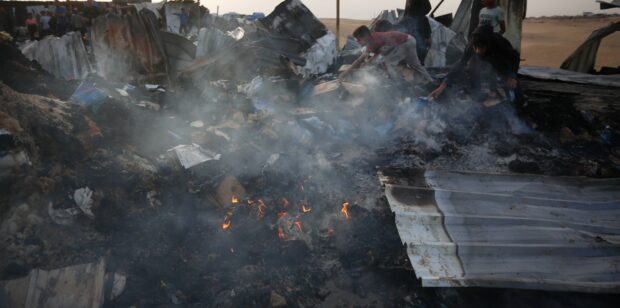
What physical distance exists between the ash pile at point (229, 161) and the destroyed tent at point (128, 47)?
0.02 m

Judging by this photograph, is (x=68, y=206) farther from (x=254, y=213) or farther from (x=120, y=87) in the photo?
(x=120, y=87)

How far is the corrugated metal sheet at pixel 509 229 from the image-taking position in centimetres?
256

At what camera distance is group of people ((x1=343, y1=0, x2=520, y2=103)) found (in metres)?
5.39

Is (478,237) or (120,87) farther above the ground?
(120,87)

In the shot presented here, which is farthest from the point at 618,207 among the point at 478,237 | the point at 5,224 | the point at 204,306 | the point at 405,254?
the point at 5,224

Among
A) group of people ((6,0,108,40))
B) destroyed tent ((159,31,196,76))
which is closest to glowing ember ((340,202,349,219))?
destroyed tent ((159,31,196,76))

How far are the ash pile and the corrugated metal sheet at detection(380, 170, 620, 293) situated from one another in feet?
0.82

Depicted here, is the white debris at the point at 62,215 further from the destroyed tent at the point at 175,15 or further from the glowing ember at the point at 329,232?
the destroyed tent at the point at 175,15

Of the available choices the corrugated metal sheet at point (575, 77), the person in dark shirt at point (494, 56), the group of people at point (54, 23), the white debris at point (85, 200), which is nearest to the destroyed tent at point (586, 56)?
the corrugated metal sheet at point (575, 77)

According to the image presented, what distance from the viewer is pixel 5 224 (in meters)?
2.90

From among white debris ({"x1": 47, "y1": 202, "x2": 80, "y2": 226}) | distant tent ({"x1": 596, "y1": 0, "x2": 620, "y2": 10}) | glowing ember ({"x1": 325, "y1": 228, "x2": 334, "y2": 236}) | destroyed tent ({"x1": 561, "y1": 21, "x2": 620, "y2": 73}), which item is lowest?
glowing ember ({"x1": 325, "y1": 228, "x2": 334, "y2": 236})

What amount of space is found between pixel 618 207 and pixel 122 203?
4.88 metres

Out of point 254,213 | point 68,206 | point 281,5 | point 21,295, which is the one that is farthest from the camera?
point 281,5

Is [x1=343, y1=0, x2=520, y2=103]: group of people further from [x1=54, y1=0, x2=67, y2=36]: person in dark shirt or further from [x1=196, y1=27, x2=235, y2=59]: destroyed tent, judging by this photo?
[x1=54, y1=0, x2=67, y2=36]: person in dark shirt
